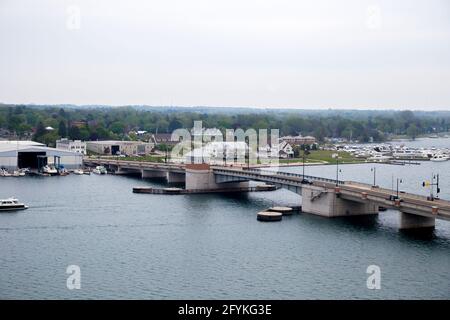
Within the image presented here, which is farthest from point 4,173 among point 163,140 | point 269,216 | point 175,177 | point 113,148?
point 163,140

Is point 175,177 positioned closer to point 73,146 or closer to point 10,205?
point 10,205

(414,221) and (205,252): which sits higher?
(414,221)

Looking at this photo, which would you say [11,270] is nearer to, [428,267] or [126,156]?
[428,267]

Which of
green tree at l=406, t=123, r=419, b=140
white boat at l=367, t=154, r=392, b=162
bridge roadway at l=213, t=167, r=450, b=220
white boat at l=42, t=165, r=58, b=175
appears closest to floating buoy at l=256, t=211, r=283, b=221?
bridge roadway at l=213, t=167, r=450, b=220

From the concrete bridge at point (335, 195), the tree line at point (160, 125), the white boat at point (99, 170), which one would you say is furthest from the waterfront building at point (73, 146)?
the concrete bridge at point (335, 195)

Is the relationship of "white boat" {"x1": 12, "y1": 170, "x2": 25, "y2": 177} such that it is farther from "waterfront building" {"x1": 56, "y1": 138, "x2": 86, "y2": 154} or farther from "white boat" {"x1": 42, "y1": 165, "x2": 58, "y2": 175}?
"waterfront building" {"x1": 56, "y1": 138, "x2": 86, "y2": 154}

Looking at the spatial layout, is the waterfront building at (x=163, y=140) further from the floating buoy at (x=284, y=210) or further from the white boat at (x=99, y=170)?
the floating buoy at (x=284, y=210)
